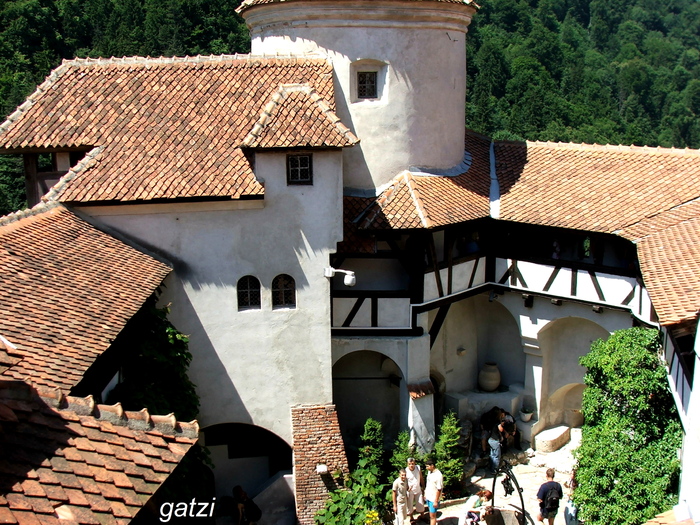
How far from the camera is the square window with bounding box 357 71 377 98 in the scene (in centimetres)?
2130

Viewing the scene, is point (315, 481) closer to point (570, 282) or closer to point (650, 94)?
point (570, 282)

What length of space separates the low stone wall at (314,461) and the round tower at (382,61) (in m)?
6.00

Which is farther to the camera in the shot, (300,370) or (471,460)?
(471,460)

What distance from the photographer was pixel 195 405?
18172 millimetres

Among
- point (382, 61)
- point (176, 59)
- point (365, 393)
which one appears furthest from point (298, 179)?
point (365, 393)

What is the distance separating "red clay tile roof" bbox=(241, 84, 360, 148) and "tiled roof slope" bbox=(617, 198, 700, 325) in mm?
6560

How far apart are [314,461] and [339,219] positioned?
18.2 feet

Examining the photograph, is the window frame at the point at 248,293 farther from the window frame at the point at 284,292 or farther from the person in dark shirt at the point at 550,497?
the person in dark shirt at the point at 550,497

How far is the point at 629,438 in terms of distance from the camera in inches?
682

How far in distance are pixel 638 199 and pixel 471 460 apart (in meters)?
8.07

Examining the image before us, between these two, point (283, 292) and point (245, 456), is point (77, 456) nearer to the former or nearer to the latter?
point (283, 292)

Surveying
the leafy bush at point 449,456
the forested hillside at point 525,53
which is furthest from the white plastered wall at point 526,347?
the forested hillside at point 525,53

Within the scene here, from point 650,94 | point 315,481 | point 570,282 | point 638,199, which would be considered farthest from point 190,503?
point 650,94

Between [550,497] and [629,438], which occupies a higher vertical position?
[629,438]
